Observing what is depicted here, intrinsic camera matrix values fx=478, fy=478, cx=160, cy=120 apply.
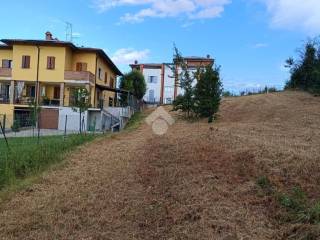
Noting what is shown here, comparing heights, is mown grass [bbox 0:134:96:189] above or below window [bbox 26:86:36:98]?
below

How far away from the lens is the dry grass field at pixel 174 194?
729cm

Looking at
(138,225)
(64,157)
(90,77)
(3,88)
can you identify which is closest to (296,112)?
(64,157)

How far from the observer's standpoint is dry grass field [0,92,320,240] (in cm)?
729

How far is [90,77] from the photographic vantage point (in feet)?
155

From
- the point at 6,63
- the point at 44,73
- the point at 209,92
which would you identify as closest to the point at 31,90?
the point at 44,73

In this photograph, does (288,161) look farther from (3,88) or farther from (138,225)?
(3,88)

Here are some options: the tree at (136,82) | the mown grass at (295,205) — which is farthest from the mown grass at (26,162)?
the tree at (136,82)

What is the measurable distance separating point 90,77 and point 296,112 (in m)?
26.4

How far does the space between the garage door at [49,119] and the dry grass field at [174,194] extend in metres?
28.1

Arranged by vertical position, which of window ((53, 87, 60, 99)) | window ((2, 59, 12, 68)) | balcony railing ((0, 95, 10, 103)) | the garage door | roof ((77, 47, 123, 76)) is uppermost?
roof ((77, 47, 123, 76))

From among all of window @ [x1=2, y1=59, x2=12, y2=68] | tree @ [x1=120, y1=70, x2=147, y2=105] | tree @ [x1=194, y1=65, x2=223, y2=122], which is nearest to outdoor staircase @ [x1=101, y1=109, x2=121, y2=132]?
tree @ [x1=194, y1=65, x2=223, y2=122]

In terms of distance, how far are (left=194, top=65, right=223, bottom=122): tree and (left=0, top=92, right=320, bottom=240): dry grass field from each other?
1254cm

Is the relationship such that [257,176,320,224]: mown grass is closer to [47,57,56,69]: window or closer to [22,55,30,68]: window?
[47,57,56,69]: window

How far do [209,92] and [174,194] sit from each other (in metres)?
18.2
